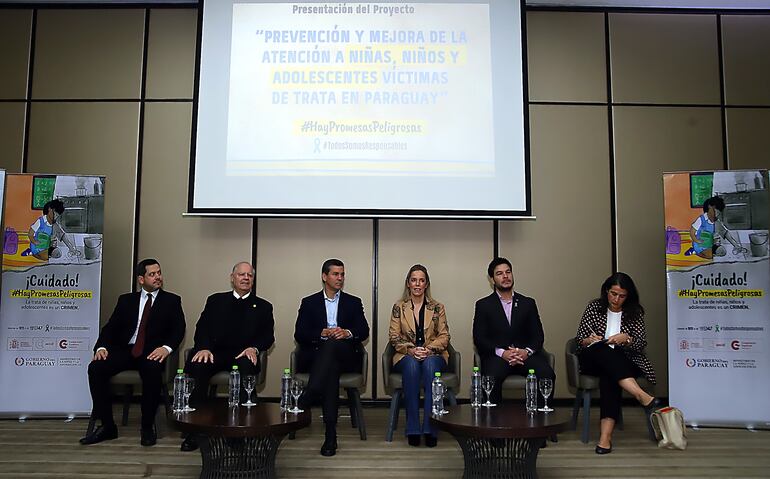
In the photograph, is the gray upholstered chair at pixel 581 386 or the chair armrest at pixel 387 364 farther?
the chair armrest at pixel 387 364

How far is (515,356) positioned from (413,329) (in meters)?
0.71

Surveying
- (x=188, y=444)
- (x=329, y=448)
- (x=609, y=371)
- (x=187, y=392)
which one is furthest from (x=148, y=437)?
(x=609, y=371)

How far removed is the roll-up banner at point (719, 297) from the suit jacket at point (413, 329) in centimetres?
171

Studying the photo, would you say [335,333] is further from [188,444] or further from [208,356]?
[188,444]

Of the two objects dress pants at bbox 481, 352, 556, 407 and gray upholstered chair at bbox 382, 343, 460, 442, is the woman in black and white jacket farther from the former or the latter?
gray upholstered chair at bbox 382, 343, 460, 442

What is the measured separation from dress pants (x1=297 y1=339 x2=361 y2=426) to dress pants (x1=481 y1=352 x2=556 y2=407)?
2.86ft

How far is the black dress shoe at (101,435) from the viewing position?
3.91 m

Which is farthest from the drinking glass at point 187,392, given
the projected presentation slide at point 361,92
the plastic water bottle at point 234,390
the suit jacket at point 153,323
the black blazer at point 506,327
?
the projected presentation slide at point 361,92

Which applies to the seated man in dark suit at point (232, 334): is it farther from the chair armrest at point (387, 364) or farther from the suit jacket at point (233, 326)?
the chair armrest at point (387, 364)

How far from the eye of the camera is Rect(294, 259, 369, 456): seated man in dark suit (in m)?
3.85

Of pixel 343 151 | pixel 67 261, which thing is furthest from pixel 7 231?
pixel 343 151

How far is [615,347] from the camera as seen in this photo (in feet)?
13.7

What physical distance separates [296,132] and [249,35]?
92 cm

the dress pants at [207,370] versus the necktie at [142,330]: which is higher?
the necktie at [142,330]
